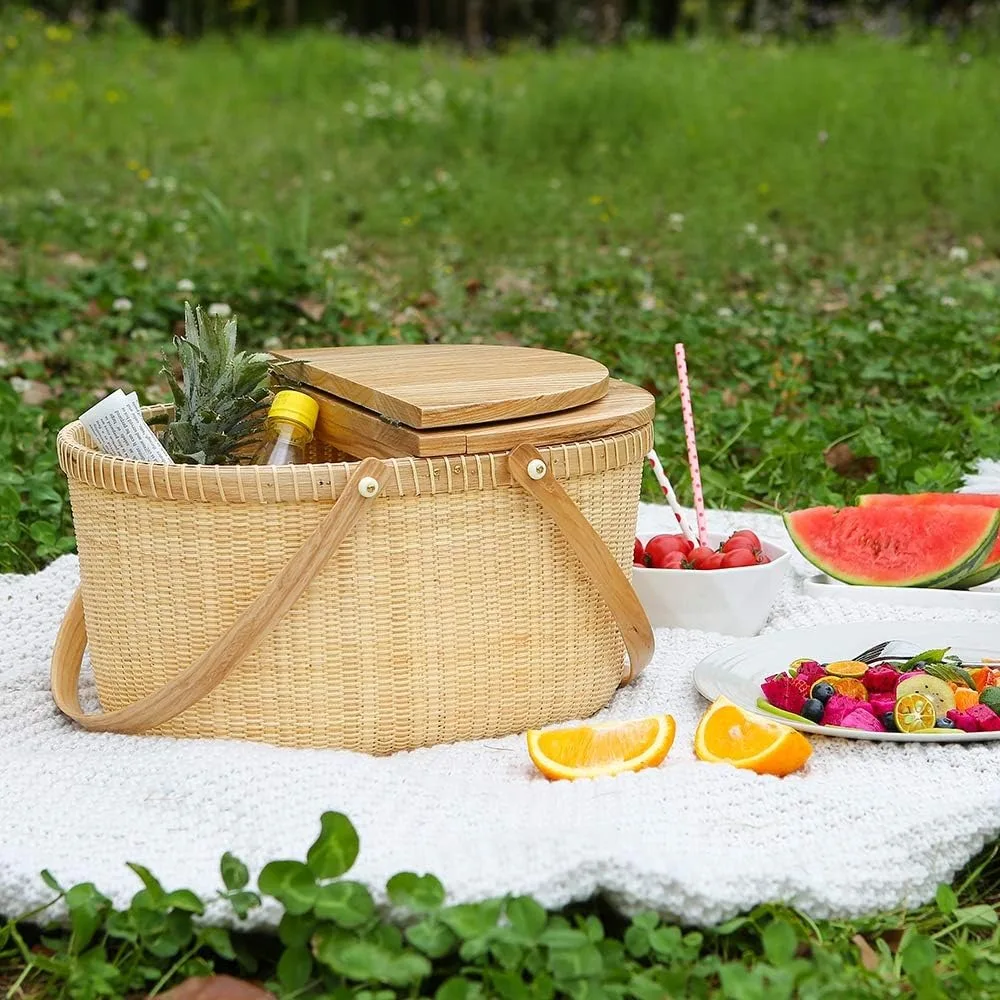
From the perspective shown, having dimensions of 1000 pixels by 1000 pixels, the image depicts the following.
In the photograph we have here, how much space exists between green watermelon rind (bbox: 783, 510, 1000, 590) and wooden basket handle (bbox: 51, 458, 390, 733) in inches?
50.3

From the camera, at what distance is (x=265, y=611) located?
225cm

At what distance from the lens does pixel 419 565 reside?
91.2 inches

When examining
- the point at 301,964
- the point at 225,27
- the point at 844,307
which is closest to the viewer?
the point at 301,964

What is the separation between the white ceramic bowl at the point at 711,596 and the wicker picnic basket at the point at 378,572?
35 centimetres

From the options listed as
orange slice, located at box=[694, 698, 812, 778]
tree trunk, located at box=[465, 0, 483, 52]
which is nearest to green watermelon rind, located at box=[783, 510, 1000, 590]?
orange slice, located at box=[694, 698, 812, 778]

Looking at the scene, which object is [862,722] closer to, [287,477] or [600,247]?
[287,477]

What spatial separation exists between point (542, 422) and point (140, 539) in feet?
2.25

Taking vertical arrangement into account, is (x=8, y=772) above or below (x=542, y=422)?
below

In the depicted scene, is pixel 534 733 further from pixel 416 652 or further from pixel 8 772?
pixel 8 772

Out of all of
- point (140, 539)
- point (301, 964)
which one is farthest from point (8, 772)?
point (301, 964)

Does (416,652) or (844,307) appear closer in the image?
(416,652)

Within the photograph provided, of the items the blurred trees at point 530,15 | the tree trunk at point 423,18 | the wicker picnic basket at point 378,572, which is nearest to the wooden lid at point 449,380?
the wicker picnic basket at point 378,572

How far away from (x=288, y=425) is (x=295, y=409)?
30 millimetres

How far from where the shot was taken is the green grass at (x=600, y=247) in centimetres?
362
